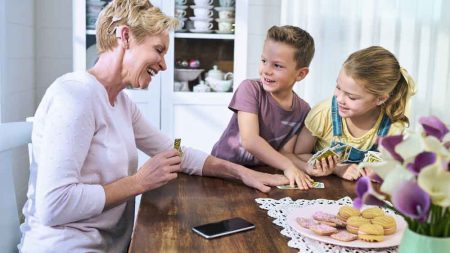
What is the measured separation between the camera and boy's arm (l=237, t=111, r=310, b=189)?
73.3 inches

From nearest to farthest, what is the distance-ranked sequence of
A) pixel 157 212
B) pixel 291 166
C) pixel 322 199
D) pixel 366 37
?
pixel 157 212, pixel 322 199, pixel 291 166, pixel 366 37

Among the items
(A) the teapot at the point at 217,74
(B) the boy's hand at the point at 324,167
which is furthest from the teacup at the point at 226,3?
(B) the boy's hand at the point at 324,167

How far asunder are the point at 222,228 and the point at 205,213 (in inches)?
5.6

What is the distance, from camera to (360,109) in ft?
6.47

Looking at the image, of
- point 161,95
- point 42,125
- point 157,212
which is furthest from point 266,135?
point 161,95

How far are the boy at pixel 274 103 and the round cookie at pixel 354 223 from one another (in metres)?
0.75

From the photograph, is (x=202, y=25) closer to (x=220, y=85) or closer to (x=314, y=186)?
(x=220, y=85)

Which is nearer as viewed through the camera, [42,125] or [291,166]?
[42,125]

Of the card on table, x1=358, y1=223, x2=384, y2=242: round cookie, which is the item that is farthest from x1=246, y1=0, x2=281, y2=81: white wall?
x1=358, y1=223, x2=384, y2=242: round cookie

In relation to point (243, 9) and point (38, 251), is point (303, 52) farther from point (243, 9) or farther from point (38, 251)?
point (243, 9)

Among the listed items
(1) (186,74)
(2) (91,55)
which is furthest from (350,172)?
(2) (91,55)

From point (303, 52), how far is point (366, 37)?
811 millimetres

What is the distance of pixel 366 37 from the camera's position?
2801mm

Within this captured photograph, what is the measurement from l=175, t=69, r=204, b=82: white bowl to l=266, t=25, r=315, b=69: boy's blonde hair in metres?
1.53
